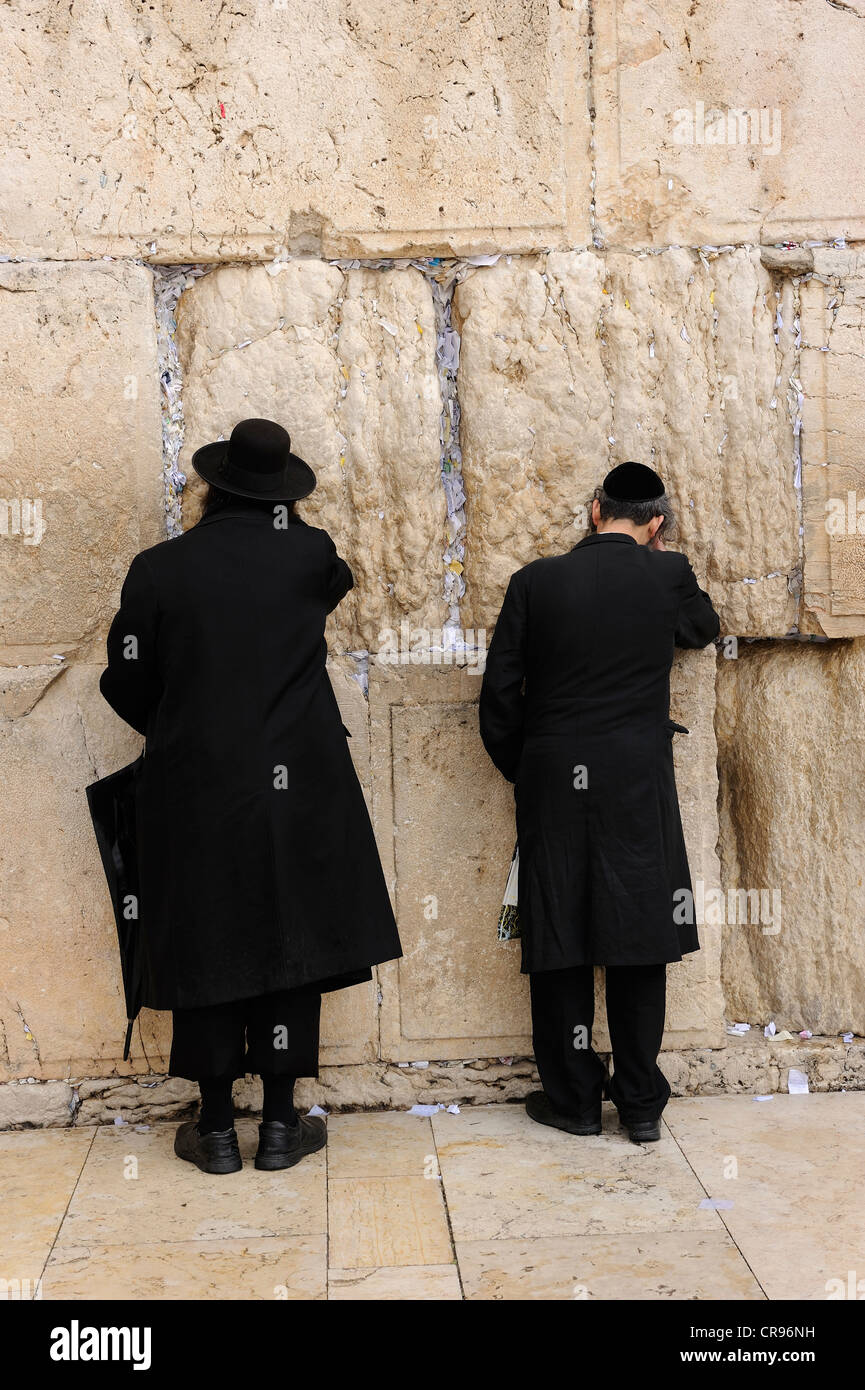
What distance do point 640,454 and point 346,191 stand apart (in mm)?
1114

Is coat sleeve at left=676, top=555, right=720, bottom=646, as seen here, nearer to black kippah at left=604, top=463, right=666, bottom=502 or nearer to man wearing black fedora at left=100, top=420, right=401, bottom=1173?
black kippah at left=604, top=463, right=666, bottom=502

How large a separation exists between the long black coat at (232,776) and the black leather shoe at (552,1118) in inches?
29.2

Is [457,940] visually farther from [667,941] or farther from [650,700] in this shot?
[650,700]

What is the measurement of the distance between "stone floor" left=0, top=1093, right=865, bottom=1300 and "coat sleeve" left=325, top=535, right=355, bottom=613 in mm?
1473

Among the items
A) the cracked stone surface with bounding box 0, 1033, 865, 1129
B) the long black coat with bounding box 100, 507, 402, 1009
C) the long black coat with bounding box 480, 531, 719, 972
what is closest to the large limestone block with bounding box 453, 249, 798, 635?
the long black coat with bounding box 480, 531, 719, 972

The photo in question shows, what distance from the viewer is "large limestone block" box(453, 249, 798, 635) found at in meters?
3.71

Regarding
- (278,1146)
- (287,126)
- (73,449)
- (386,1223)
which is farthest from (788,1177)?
(287,126)

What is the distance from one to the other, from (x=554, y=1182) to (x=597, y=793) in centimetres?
97

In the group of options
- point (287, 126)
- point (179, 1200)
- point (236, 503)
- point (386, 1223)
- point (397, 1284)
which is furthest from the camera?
point (287, 126)

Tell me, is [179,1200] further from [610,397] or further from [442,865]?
[610,397]

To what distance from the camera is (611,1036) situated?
3.50 meters

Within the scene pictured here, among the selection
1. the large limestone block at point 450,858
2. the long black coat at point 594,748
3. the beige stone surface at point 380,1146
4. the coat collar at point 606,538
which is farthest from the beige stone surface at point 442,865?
the coat collar at point 606,538

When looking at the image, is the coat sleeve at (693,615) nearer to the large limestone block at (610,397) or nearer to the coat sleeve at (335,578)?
the large limestone block at (610,397)

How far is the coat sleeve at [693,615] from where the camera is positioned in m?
3.51
